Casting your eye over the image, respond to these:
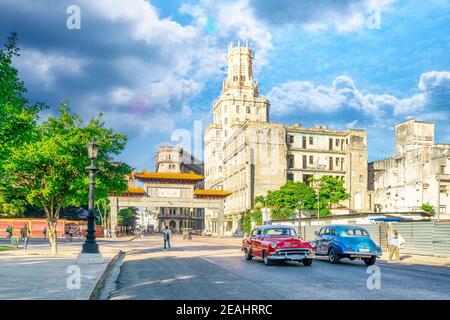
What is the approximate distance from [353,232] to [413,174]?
61.2m

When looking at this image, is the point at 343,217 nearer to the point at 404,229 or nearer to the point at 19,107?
the point at 404,229

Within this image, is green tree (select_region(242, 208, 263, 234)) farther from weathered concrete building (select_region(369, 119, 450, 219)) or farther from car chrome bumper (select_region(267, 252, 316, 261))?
Result: car chrome bumper (select_region(267, 252, 316, 261))

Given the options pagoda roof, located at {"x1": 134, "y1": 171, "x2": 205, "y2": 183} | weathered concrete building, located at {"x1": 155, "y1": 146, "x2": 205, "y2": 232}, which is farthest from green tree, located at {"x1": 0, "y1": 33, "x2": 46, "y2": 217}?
weathered concrete building, located at {"x1": 155, "y1": 146, "x2": 205, "y2": 232}

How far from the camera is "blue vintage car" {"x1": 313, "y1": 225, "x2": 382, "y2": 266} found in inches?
832

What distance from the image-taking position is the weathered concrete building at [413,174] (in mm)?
73375

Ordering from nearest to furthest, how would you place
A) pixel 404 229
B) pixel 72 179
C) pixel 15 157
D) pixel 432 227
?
pixel 15 157 → pixel 72 179 → pixel 432 227 → pixel 404 229

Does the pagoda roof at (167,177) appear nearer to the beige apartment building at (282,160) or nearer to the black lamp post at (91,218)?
the beige apartment building at (282,160)

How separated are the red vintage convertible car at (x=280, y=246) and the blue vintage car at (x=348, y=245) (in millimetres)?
2041

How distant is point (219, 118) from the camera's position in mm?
137000

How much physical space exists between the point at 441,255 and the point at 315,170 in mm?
68144

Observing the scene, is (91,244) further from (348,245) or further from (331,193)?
(331,193)

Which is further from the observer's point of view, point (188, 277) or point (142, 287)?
point (188, 277)

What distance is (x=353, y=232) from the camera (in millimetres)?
22250
